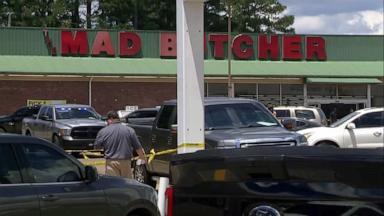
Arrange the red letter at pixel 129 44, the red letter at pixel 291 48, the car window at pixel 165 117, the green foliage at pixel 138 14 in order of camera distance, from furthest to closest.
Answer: the green foliage at pixel 138 14 → the red letter at pixel 291 48 → the red letter at pixel 129 44 → the car window at pixel 165 117

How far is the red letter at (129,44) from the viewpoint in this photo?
42.0m

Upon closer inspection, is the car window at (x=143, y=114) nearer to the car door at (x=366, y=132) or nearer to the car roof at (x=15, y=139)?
the car door at (x=366, y=132)

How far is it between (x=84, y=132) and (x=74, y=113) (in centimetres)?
177

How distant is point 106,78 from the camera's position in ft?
131

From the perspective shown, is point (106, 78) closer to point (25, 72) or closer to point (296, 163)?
point (25, 72)

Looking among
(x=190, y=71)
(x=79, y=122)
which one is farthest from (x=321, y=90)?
(x=190, y=71)

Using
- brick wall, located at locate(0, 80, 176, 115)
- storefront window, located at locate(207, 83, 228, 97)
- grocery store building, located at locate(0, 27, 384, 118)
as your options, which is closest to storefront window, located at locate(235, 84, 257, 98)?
grocery store building, located at locate(0, 27, 384, 118)

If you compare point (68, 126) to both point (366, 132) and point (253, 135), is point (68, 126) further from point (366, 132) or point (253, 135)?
point (253, 135)

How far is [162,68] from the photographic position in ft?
133

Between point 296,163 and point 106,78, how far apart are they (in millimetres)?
36584

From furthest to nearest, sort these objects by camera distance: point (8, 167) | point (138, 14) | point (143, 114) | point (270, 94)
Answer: point (138, 14) → point (270, 94) → point (143, 114) → point (8, 167)

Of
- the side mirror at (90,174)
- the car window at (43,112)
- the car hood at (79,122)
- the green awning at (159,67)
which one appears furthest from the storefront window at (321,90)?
the side mirror at (90,174)

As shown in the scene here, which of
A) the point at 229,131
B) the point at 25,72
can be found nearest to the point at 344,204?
the point at 229,131

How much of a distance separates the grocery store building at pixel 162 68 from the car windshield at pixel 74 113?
16.0 metres
